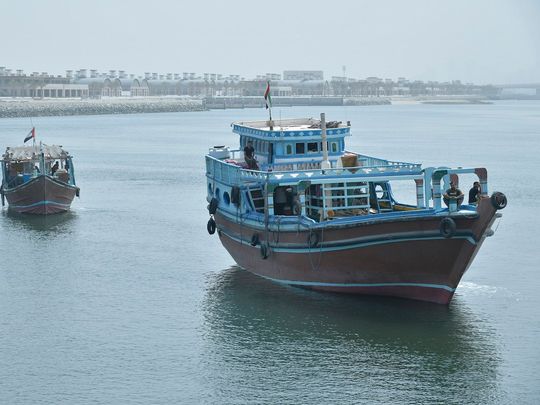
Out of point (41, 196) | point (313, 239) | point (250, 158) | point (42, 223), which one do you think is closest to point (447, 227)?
point (313, 239)

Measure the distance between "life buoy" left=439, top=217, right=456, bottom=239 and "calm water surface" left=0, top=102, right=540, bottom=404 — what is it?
3.17 m

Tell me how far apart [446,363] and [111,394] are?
411 inches

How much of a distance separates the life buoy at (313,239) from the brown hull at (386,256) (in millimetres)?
109

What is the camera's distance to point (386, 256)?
37.4 m

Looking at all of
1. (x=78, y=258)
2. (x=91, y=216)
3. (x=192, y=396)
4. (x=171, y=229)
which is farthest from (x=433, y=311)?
(x=91, y=216)

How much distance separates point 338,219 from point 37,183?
30748mm

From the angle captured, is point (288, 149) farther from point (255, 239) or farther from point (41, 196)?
point (41, 196)

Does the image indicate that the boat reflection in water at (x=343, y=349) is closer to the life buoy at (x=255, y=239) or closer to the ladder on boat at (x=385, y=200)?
the life buoy at (x=255, y=239)

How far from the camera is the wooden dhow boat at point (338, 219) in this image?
36531 millimetres

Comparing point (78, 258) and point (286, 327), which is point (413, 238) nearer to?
point (286, 327)

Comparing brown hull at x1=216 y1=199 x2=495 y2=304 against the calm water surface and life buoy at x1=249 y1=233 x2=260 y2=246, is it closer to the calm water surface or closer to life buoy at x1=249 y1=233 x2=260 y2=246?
the calm water surface

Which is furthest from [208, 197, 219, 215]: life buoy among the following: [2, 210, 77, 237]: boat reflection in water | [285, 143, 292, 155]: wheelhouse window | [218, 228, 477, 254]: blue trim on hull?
[2, 210, 77, 237]: boat reflection in water

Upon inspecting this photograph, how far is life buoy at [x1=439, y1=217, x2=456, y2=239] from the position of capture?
35.7m

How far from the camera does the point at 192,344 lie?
114ft
